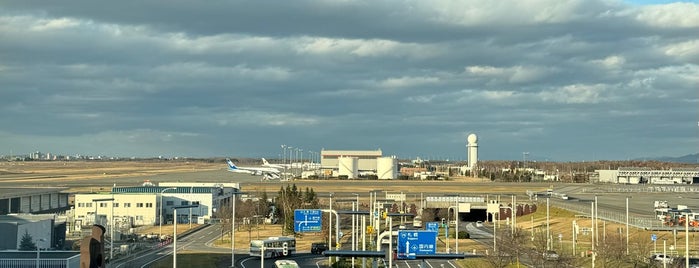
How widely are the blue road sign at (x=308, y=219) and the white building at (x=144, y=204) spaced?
38698mm

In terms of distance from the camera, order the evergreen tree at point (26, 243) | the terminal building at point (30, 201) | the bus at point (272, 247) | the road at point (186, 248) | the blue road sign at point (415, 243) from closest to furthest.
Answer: the blue road sign at point (415, 243) < the road at point (186, 248) < the evergreen tree at point (26, 243) < the bus at point (272, 247) < the terminal building at point (30, 201)

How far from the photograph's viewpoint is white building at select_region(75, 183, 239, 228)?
91.4m

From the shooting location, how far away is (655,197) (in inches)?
4377

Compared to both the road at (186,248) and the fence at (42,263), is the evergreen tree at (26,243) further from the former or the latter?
the fence at (42,263)

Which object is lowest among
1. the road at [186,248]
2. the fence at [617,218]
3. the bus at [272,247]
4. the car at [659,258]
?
the road at [186,248]

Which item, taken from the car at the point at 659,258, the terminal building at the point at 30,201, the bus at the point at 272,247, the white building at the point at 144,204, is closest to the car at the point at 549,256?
the car at the point at 659,258

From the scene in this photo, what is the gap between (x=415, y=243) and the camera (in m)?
32.1

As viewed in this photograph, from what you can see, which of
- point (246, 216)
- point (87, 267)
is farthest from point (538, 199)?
point (87, 267)

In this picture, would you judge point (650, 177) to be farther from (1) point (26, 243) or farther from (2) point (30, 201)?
(1) point (26, 243)

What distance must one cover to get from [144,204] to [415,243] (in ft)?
226

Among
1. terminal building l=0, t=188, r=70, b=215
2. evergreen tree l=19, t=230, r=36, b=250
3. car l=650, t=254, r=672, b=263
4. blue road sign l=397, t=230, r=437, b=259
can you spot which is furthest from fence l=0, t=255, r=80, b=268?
terminal building l=0, t=188, r=70, b=215

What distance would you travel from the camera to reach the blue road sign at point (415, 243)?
1256 inches

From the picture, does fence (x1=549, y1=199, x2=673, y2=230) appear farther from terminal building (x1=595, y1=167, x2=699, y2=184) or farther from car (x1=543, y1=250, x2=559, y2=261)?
terminal building (x1=595, y1=167, x2=699, y2=184)

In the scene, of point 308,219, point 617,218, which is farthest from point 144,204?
point 308,219
